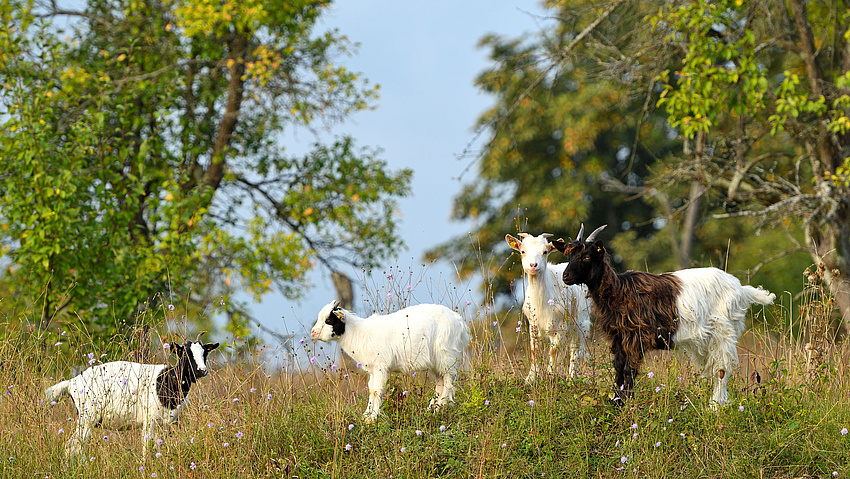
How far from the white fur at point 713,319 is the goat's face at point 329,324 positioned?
8.05 ft

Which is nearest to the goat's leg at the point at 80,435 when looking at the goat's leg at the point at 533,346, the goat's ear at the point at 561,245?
the goat's leg at the point at 533,346

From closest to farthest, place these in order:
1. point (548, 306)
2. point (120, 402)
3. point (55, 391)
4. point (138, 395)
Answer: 1. point (138, 395)
2. point (120, 402)
3. point (55, 391)
4. point (548, 306)

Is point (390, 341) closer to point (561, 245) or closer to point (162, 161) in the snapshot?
point (561, 245)

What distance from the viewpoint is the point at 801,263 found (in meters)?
20.4

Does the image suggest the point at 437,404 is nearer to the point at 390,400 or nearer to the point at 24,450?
the point at 390,400

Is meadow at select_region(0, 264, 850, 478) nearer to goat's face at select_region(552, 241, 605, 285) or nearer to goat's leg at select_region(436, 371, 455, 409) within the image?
goat's leg at select_region(436, 371, 455, 409)

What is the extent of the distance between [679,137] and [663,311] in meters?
6.61

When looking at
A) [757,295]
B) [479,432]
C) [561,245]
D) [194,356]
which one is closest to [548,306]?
[561,245]

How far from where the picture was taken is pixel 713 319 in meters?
6.07

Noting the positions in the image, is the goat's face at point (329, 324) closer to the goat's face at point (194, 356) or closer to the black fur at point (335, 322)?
the black fur at point (335, 322)

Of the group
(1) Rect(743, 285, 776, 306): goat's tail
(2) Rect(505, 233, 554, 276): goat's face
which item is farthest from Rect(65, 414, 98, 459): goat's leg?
(1) Rect(743, 285, 776, 306): goat's tail

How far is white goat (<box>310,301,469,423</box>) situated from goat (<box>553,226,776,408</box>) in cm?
99

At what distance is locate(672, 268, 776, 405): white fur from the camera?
5.98 m

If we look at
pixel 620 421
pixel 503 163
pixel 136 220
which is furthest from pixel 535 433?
pixel 503 163
